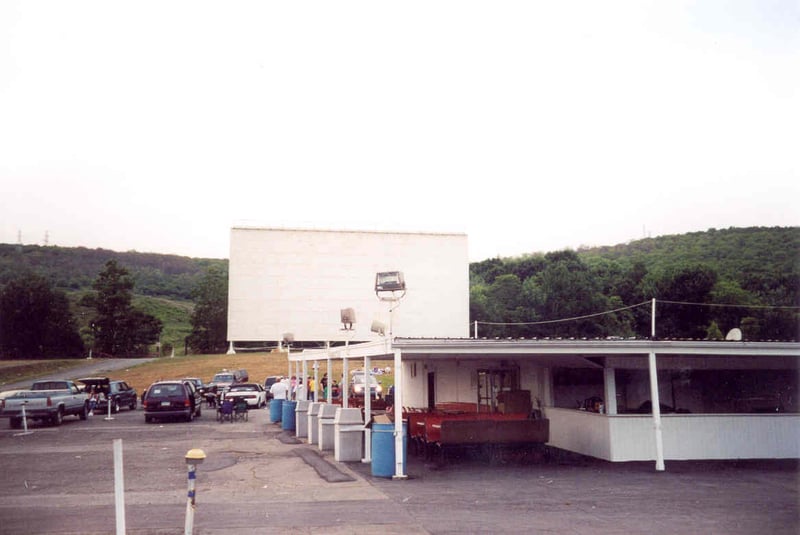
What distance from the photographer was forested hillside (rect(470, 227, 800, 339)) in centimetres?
5991

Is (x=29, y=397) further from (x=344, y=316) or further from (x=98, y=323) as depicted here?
(x=98, y=323)

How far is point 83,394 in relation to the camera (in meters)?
30.5

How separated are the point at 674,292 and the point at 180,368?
146 feet

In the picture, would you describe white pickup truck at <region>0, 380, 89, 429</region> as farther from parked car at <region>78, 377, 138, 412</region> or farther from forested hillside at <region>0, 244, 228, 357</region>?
forested hillside at <region>0, 244, 228, 357</region>

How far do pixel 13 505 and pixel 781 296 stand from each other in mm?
61144

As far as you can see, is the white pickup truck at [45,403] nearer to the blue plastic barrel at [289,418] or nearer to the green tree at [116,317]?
the blue plastic barrel at [289,418]

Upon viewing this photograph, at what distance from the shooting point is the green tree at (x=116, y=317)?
8775 centimetres

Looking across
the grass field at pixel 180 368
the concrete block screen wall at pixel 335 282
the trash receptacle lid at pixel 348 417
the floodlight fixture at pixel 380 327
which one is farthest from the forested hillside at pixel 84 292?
the floodlight fixture at pixel 380 327

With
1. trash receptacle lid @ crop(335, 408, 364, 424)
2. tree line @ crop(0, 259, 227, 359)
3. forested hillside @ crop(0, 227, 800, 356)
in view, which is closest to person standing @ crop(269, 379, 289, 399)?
trash receptacle lid @ crop(335, 408, 364, 424)

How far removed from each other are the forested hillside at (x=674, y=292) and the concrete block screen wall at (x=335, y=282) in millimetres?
12031

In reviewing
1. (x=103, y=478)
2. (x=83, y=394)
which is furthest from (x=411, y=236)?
(x=103, y=478)

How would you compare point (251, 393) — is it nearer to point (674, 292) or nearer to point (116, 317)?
point (674, 292)

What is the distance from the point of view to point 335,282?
61.7 m

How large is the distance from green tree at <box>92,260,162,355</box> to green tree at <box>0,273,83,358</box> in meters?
3.35
